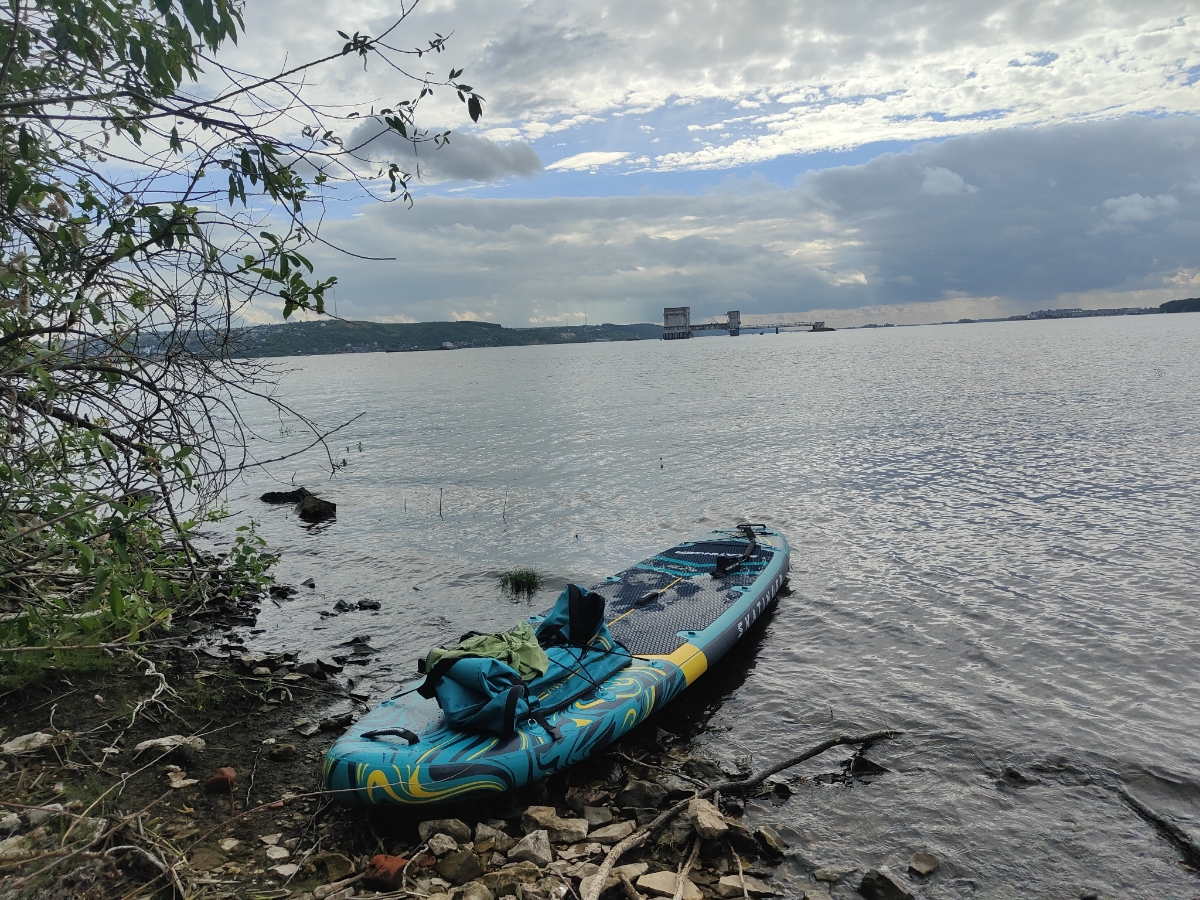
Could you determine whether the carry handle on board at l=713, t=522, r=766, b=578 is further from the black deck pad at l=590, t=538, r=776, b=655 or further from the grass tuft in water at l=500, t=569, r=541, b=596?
the grass tuft in water at l=500, t=569, r=541, b=596

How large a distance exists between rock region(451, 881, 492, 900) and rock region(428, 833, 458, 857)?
22.4 inches

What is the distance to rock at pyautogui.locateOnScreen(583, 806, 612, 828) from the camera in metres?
6.09

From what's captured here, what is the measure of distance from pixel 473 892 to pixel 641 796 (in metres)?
2.16

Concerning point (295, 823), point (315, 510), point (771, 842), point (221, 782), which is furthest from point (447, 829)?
point (315, 510)

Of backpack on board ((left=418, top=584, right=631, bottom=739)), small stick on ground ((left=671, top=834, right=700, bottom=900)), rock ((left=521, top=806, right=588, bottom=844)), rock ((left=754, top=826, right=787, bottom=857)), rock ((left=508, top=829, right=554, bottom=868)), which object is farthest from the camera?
backpack on board ((left=418, top=584, right=631, bottom=739))

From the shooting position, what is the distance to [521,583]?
13.2m

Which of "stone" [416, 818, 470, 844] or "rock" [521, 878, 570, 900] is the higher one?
"rock" [521, 878, 570, 900]

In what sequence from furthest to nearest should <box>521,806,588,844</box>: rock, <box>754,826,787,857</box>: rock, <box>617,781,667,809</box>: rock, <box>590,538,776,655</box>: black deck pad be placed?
<box>590,538,776,655</box>: black deck pad, <box>617,781,667,809</box>: rock, <box>754,826,787,857</box>: rock, <box>521,806,588,844</box>: rock

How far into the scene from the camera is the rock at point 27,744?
5.83 meters

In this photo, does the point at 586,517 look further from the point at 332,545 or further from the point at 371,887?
the point at 371,887

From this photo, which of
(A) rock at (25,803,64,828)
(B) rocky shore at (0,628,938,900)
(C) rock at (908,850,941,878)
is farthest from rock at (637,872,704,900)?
(A) rock at (25,803,64,828)

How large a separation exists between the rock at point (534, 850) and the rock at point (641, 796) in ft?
3.85

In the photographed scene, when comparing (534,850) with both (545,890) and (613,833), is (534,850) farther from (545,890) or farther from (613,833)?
(613,833)

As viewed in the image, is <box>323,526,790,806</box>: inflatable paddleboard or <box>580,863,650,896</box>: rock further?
<box>323,526,790,806</box>: inflatable paddleboard
